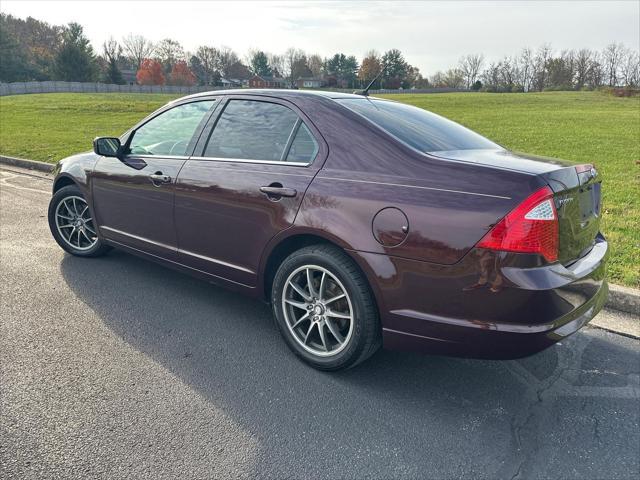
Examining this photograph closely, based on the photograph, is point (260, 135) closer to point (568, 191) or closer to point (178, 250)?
point (178, 250)

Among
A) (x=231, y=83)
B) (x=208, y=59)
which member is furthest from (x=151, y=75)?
(x=208, y=59)

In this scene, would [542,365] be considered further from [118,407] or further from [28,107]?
[28,107]

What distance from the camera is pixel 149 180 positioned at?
3732mm

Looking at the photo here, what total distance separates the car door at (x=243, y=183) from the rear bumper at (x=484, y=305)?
2.54 feet

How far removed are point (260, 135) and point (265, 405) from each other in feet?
5.74

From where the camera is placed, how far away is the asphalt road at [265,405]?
217cm

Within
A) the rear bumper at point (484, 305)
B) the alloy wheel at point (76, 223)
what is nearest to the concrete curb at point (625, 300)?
the rear bumper at point (484, 305)

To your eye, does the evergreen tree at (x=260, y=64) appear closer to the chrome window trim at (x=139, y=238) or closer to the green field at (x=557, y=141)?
the green field at (x=557, y=141)

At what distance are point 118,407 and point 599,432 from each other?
252 centimetres

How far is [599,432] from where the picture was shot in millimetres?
2424

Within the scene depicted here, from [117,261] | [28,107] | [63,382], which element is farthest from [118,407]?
[28,107]

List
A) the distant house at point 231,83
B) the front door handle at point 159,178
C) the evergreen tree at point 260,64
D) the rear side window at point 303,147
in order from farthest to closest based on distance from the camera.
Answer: the evergreen tree at point 260,64
the distant house at point 231,83
the front door handle at point 159,178
the rear side window at point 303,147

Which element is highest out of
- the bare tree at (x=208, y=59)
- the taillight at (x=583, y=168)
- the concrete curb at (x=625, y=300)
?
the bare tree at (x=208, y=59)

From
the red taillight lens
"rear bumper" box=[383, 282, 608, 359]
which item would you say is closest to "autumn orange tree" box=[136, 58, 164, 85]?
"rear bumper" box=[383, 282, 608, 359]
